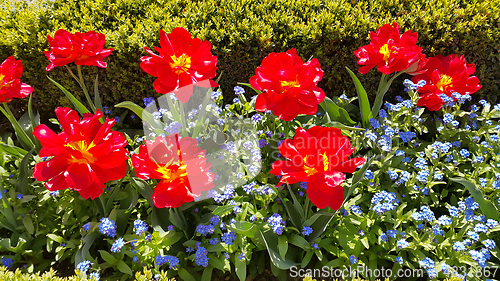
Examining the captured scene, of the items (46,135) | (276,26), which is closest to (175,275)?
(46,135)

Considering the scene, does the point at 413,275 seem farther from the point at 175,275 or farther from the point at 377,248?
the point at 175,275

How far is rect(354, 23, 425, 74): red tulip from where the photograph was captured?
7.36 feet

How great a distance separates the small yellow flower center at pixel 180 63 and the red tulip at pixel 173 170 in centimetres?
42

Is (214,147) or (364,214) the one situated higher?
(214,147)

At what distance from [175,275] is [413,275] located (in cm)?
153

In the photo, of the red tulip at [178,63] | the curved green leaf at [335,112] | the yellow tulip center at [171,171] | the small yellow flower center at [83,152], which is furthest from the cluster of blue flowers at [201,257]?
the curved green leaf at [335,112]

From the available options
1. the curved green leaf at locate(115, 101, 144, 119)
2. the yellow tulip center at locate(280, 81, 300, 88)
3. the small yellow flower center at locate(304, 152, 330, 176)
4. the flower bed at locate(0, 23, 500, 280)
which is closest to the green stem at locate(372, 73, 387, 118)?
the flower bed at locate(0, 23, 500, 280)

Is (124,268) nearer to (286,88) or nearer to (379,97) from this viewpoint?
(286,88)

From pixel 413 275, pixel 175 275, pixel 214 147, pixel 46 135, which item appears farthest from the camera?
pixel 214 147

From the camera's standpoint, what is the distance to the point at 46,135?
5.65ft

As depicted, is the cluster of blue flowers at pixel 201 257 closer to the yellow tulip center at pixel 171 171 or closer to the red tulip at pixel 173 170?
the red tulip at pixel 173 170

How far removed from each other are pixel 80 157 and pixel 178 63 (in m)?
0.75

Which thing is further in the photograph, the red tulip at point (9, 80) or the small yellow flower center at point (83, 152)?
the red tulip at point (9, 80)

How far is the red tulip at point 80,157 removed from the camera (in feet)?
5.68
